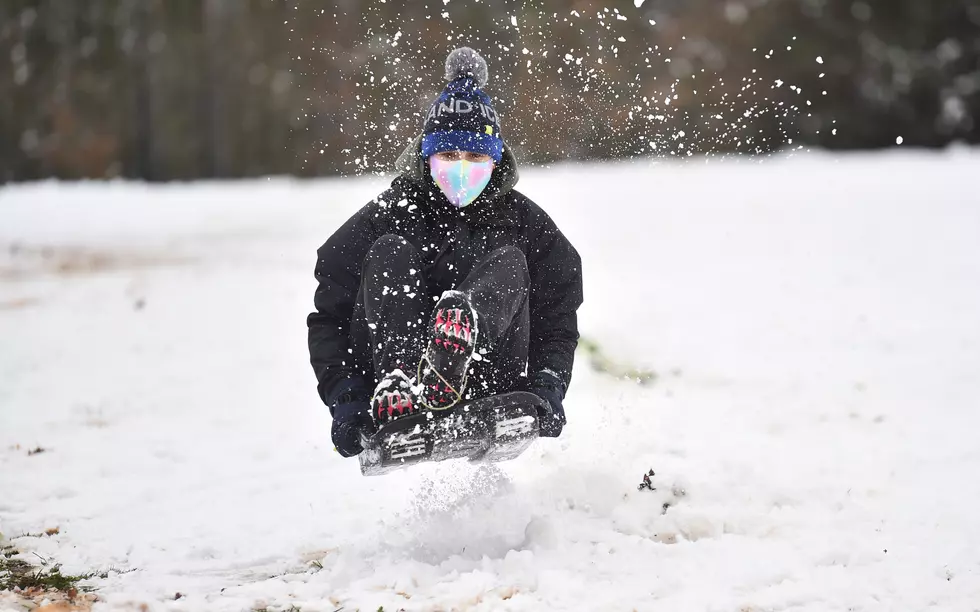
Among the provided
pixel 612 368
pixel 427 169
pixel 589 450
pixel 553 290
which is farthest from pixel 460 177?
pixel 612 368

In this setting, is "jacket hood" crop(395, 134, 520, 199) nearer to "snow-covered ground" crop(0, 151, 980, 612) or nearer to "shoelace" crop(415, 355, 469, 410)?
"shoelace" crop(415, 355, 469, 410)

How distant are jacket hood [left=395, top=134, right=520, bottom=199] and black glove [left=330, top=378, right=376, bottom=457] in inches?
31.1

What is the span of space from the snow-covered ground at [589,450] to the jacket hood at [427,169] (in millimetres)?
1072

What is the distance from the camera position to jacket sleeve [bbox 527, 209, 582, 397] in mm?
3826

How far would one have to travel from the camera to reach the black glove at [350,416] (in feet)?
11.3

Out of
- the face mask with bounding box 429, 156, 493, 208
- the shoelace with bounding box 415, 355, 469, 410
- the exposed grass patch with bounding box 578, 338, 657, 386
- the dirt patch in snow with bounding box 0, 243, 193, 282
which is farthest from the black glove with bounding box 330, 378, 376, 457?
the dirt patch in snow with bounding box 0, 243, 193, 282

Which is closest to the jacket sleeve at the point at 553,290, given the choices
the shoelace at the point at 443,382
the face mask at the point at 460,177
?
the face mask at the point at 460,177

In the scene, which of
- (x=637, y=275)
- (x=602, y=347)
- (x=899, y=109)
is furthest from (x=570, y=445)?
(x=899, y=109)

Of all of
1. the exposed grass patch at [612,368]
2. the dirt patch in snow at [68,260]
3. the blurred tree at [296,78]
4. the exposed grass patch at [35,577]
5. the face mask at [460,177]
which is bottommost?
the exposed grass patch at [35,577]

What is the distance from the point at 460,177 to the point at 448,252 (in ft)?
0.89

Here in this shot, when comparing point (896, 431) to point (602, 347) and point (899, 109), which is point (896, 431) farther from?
point (899, 109)

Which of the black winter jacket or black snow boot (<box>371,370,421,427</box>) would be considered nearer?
black snow boot (<box>371,370,421,427</box>)

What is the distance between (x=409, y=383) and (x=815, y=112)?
21.1m

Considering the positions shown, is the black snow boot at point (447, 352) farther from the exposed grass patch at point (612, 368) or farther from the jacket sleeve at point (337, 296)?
the exposed grass patch at point (612, 368)
